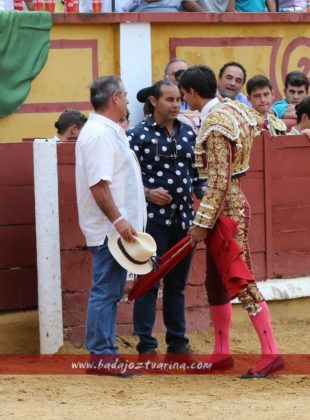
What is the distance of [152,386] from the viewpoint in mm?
5824

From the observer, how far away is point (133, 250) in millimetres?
5793

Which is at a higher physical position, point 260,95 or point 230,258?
point 260,95

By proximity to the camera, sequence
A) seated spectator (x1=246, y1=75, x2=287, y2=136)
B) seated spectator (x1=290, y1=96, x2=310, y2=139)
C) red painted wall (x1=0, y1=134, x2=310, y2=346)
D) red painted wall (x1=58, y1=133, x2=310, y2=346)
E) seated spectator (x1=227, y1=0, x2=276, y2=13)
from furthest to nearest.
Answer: seated spectator (x1=227, y1=0, x2=276, y2=13) < seated spectator (x1=246, y1=75, x2=287, y2=136) < seated spectator (x1=290, y1=96, x2=310, y2=139) < red painted wall (x1=58, y1=133, x2=310, y2=346) < red painted wall (x1=0, y1=134, x2=310, y2=346)

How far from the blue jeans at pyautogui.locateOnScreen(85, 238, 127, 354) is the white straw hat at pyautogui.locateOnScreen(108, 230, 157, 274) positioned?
7 cm

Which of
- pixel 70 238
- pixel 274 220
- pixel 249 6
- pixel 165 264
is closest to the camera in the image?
pixel 165 264

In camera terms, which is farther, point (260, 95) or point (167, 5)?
point (167, 5)

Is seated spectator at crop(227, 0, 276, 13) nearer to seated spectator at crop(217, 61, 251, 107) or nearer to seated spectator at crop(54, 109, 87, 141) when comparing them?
seated spectator at crop(217, 61, 251, 107)

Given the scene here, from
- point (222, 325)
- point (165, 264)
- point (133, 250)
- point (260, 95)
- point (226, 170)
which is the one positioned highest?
point (260, 95)

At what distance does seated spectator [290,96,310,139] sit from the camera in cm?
772

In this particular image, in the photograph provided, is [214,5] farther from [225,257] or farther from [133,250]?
[133,250]

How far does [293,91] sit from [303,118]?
1019 millimetres

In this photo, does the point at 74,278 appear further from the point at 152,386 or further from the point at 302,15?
the point at 302,15

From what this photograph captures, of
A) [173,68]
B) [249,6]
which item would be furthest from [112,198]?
[249,6]

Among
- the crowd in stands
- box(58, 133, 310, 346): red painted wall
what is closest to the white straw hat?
box(58, 133, 310, 346): red painted wall
